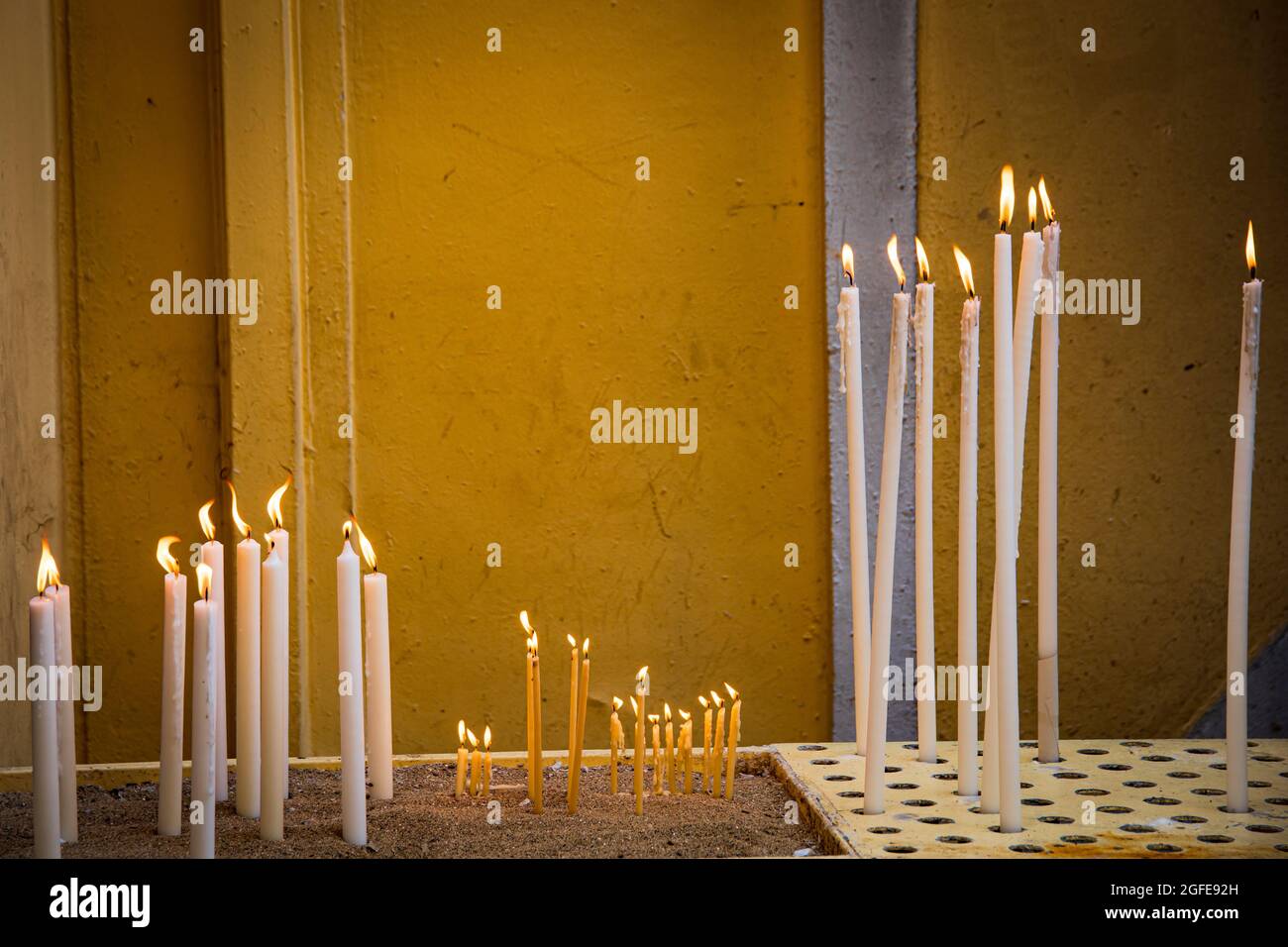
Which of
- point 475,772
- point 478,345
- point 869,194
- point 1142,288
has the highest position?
point 869,194

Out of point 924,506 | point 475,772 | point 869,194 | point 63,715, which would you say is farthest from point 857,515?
point 869,194

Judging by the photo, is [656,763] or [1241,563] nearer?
[1241,563]

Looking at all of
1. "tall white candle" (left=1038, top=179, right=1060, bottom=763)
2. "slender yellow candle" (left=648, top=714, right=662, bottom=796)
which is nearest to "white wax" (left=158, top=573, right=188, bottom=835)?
"slender yellow candle" (left=648, top=714, right=662, bottom=796)

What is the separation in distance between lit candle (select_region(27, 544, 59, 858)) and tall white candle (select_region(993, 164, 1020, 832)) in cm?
98

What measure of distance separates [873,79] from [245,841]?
2.06 meters

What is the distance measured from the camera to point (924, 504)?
1.71 meters

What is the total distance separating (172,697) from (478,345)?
4.91 ft

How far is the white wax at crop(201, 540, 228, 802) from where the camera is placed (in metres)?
1.41

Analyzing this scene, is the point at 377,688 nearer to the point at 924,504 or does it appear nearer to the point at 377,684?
the point at 377,684

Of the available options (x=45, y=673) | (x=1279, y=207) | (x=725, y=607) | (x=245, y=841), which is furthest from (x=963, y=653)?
(x=1279, y=207)

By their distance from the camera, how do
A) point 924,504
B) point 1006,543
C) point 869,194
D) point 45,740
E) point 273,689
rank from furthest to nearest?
point 869,194, point 924,504, point 273,689, point 1006,543, point 45,740

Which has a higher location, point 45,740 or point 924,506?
point 924,506

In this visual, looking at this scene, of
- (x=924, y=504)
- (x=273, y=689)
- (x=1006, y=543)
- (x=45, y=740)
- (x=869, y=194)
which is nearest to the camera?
(x=45, y=740)

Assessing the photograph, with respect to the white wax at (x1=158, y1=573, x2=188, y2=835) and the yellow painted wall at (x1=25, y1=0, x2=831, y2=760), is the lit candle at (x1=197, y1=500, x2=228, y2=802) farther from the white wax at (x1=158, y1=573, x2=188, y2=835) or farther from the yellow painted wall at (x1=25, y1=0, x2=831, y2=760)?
the yellow painted wall at (x1=25, y1=0, x2=831, y2=760)
